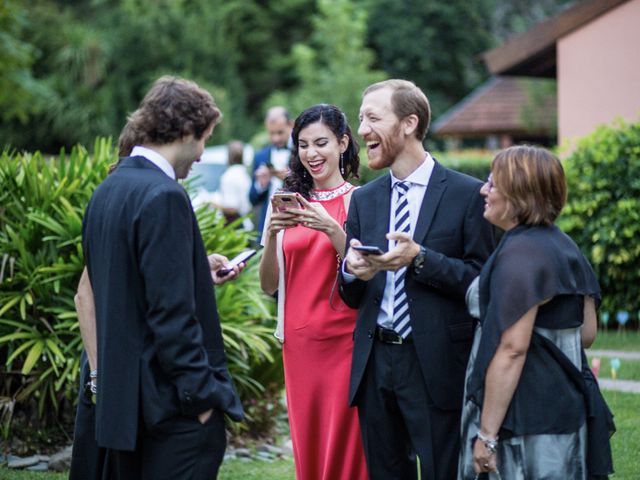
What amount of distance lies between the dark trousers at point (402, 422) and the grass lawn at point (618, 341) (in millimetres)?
6659

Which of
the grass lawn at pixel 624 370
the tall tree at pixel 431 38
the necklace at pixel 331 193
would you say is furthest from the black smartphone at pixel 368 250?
the tall tree at pixel 431 38

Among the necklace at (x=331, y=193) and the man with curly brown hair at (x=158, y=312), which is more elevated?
the necklace at (x=331, y=193)

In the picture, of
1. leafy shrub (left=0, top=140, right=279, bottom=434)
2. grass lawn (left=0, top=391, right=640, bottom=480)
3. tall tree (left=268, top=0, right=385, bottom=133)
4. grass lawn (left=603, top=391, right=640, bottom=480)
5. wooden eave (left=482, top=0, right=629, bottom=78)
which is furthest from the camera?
tall tree (left=268, top=0, right=385, bottom=133)

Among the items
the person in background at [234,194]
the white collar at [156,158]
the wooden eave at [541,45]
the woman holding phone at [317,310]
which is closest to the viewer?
the white collar at [156,158]

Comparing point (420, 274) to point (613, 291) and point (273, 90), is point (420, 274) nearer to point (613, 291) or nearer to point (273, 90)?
point (613, 291)

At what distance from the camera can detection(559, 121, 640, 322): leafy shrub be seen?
11.6 metres

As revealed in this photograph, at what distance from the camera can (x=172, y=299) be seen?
11.8 ft

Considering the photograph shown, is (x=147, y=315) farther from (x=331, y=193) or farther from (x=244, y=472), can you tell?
(x=244, y=472)

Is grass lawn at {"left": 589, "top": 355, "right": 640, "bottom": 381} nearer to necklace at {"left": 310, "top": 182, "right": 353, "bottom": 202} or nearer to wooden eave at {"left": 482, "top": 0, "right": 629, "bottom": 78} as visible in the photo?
necklace at {"left": 310, "top": 182, "right": 353, "bottom": 202}

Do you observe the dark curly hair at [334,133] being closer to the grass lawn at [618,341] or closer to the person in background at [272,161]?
the person in background at [272,161]

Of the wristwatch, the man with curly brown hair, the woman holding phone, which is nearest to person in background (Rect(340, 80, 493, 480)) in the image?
the wristwatch

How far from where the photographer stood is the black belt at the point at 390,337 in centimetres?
439

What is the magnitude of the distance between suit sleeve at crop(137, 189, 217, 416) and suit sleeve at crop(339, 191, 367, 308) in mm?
1139

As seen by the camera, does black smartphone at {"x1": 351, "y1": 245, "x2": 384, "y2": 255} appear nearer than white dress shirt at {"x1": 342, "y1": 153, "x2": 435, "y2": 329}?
Yes
